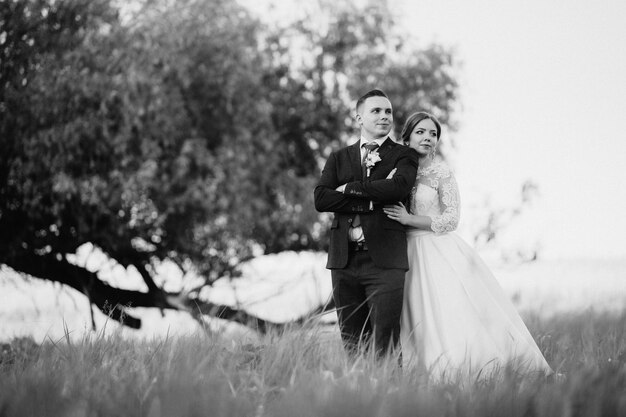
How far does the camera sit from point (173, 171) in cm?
1017

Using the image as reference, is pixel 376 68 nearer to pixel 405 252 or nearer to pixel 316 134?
pixel 316 134

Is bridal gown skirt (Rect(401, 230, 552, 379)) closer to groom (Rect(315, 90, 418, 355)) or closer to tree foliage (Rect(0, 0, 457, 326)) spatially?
groom (Rect(315, 90, 418, 355))

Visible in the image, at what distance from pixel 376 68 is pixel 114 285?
5.69 metres

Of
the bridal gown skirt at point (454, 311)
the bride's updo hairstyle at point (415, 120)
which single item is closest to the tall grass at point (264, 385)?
the bridal gown skirt at point (454, 311)

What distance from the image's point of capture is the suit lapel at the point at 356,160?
4691mm

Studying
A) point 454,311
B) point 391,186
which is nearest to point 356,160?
point 391,186

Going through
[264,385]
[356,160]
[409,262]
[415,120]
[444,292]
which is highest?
[415,120]

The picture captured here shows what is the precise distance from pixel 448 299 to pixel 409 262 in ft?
1.15

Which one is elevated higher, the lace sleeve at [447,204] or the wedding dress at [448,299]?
the lace sleeve at [447,204]

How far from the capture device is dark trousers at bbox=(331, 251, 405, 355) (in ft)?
14.5

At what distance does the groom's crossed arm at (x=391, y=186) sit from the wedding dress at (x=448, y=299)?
30cm

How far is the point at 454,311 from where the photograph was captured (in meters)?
4.64

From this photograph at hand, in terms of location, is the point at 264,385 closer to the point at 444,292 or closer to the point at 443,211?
the point at 444,292

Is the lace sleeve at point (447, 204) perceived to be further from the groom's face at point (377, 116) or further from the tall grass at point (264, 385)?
the tall grass at point (264, 385)
